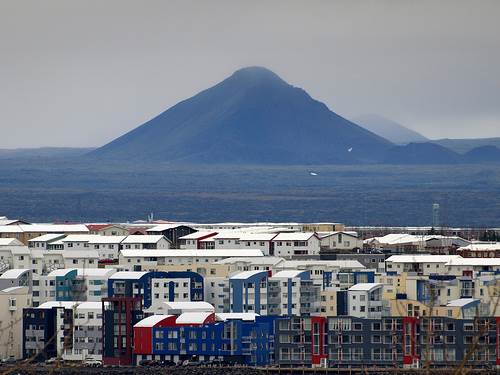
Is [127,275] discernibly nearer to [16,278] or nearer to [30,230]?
[16,278]

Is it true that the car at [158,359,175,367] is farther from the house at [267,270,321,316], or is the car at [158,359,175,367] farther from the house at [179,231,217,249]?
the house at [179,231,217,249]

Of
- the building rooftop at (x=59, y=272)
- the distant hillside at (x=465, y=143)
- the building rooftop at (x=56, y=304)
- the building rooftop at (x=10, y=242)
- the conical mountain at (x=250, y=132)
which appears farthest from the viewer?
the distant hillside at (x=465, y=143)

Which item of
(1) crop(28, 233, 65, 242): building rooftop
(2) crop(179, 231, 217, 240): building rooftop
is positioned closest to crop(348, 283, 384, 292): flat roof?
(2) crop(179, 231, 217, 240): building rooftop

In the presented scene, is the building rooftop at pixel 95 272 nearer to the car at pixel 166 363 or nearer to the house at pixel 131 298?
the house at pixel 131 298

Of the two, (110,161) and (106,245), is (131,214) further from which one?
(110,161)

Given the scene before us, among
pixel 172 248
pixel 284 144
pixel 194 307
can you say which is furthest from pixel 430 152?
pixel 194 307

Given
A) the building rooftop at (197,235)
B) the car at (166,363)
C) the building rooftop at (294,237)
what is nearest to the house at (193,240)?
the building rooftop at (197,235)
